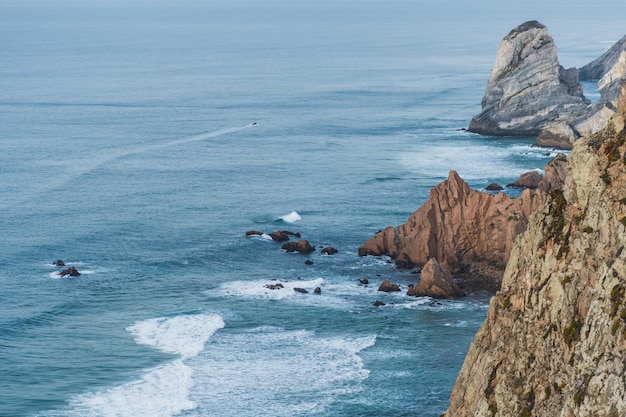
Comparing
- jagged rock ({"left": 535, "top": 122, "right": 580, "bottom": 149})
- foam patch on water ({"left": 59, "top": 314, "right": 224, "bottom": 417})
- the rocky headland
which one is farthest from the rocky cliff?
the rocky headland

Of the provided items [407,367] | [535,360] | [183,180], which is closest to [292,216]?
[183,180]

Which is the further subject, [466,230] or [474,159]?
[474,159]

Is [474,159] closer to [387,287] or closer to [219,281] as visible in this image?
[387,287]

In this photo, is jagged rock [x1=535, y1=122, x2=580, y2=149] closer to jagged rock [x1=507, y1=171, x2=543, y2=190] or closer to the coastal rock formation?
jagged rock [x1=507, y1=171, x2=543, y2=190]

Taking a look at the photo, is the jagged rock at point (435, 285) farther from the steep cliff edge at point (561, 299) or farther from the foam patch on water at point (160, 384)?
the steep cliff edge at point (561, 299)

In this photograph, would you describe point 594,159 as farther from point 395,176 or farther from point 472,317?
point 395,176

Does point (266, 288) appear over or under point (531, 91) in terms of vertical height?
under

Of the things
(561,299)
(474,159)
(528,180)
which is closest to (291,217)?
(528,180)
